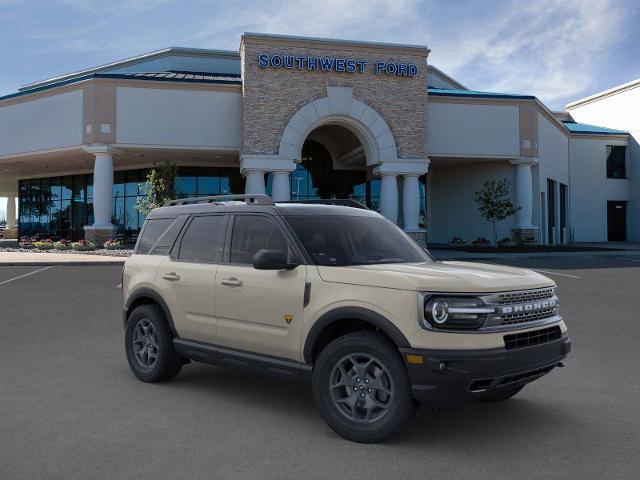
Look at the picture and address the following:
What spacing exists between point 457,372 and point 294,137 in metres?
26.4

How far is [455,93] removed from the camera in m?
33.2

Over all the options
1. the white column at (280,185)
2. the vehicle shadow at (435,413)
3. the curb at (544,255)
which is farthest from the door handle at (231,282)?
the white column at (280,185)

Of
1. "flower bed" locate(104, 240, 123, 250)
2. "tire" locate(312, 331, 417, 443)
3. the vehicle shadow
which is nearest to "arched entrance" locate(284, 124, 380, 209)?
"flower bed" locate(104, 240, 123, 250)

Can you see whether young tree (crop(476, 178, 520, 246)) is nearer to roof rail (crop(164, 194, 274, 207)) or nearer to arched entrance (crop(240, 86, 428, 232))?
arched entrance (crop(240, 86, 428, 232))

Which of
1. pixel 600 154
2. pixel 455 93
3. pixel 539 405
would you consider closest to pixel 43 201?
pixel 455 93

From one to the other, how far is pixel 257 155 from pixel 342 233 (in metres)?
24.4

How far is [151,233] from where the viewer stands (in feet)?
21.6

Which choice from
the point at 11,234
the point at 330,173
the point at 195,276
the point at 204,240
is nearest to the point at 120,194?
the point at 330,173

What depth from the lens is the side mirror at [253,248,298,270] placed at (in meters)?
4.71

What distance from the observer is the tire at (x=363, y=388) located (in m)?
4.16

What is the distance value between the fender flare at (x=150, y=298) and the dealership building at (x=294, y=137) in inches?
910

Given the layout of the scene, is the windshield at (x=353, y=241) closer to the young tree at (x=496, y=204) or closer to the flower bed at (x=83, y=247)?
the flower bed at (x=83, y=247)

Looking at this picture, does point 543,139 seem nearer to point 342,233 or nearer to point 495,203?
point 495,203

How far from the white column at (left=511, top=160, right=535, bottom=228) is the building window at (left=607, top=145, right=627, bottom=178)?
48.6 feet
